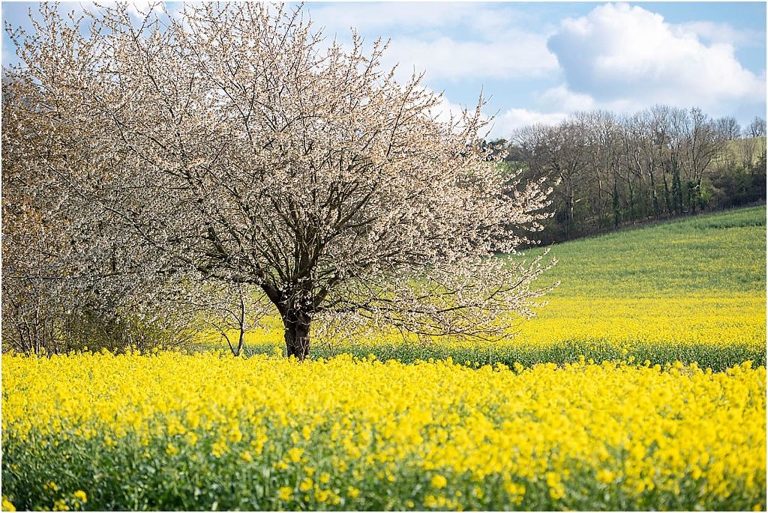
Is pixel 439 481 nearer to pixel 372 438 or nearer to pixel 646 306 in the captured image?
pixel 372 438

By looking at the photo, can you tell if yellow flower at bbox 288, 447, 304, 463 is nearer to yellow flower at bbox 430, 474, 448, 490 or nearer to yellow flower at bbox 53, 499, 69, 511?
yellow flower at bbox 430, 474, 448, 490

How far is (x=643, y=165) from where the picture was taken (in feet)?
Result: 150

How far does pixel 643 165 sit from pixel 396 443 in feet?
145

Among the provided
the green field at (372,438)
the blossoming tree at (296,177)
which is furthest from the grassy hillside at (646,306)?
the green field at (372,438)

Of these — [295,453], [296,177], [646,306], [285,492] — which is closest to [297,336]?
[296,177]

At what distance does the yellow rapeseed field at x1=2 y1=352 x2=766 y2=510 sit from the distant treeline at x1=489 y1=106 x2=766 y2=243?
124 feet

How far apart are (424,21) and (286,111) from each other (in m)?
2.50

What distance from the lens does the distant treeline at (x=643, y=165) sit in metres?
44.2

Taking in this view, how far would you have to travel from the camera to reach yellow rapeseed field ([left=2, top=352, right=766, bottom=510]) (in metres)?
4.22

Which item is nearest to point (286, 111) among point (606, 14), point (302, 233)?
point (302, 233)

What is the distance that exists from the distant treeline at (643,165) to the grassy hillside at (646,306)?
2.16 meters

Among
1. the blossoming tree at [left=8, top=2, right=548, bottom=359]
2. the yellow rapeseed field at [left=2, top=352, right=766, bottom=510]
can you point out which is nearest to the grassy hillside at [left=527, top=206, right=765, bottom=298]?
the blossoming tree at [left=8, top=2, right=548, bottom=359]

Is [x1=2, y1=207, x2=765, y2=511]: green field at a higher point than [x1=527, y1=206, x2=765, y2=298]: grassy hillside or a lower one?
lower

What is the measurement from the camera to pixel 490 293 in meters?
10.6
